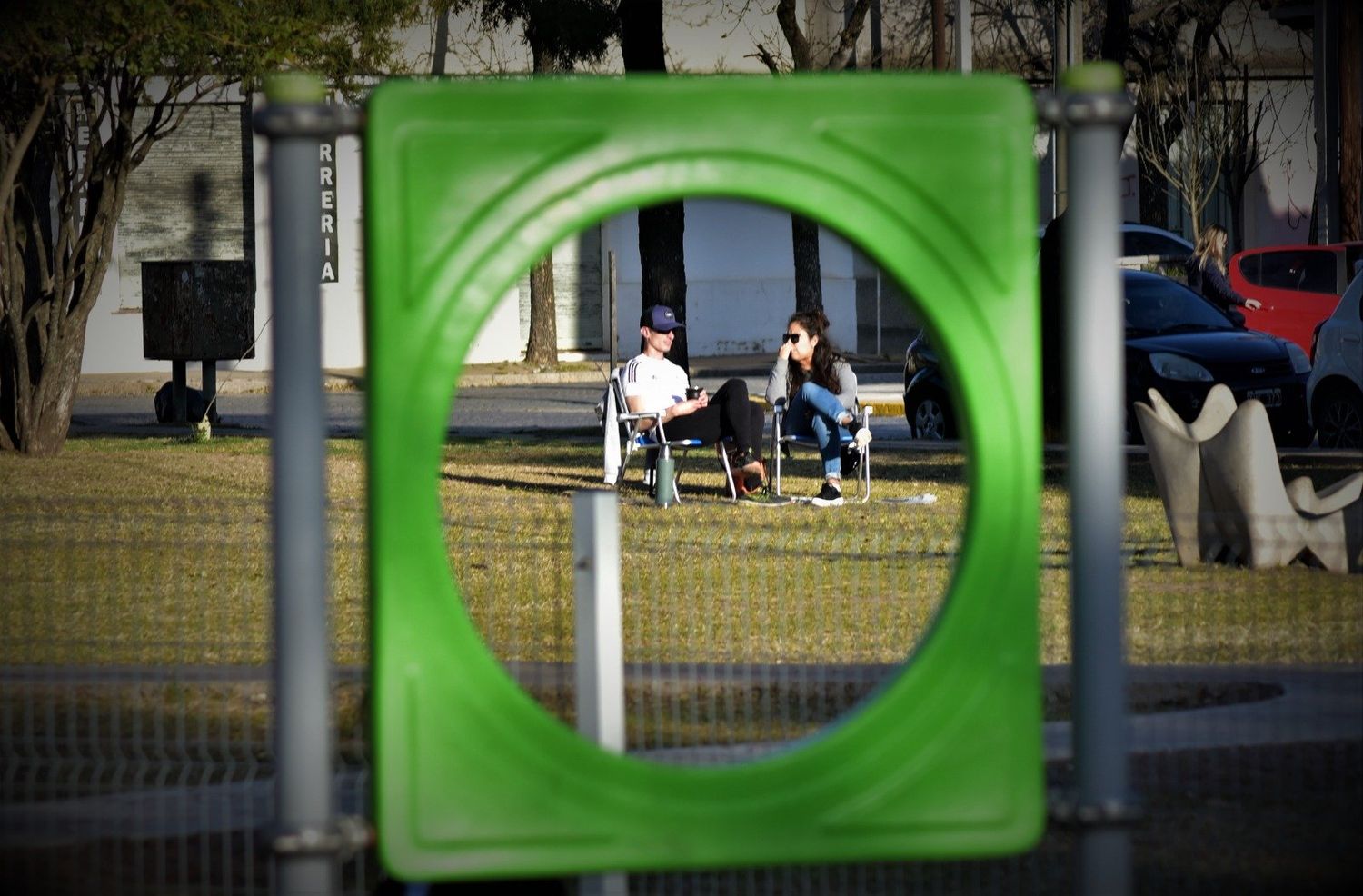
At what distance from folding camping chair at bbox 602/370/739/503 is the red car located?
7.69 meters

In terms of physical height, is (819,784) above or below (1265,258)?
below

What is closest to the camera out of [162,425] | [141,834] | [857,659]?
[141,834]

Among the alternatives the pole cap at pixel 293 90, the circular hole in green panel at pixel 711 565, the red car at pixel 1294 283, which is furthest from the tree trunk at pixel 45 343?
the pole cap at pixel 293 90

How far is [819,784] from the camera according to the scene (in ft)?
12.0

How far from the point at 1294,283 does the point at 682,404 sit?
900 cm

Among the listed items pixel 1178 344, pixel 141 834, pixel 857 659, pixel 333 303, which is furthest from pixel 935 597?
pixel 333 303

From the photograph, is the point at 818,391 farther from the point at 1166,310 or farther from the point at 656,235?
the point at 656,235

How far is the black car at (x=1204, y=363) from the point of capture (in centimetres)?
1431

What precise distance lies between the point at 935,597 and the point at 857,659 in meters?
1.00

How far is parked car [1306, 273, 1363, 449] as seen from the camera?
1316 cm

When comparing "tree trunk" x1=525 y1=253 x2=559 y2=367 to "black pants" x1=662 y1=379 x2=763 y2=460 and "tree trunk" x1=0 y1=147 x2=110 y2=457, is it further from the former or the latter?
"black pants" x1=662 y1=379 x2=763 y2=460

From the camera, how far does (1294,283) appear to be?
1872 cm

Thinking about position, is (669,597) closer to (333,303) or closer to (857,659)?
(857,659)

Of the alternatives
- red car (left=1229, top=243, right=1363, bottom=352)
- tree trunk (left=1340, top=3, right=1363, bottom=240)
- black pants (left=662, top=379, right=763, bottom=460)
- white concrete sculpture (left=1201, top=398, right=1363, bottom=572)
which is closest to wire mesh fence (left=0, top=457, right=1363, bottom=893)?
white concrete sculpture (left=1201, top=398, right=1363, bottom=572)
